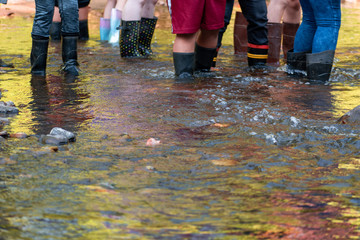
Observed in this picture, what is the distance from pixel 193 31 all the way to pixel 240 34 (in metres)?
2.14

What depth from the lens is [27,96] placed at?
15.6ft

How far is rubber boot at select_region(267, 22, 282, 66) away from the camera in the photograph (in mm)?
6770

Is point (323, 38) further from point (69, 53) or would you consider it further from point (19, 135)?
point (19, 135)

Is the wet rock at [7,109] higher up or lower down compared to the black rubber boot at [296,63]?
lower down

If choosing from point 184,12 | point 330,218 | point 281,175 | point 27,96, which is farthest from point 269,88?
point 330,218

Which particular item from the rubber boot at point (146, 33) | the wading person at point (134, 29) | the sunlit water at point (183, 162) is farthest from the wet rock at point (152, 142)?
the rubber boot at point (146, 33)

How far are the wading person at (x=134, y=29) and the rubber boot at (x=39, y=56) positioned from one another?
1364 millimetres

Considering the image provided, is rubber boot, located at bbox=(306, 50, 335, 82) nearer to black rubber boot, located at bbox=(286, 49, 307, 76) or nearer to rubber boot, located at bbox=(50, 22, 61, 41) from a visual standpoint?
black rubber boot, located at bbox=(286, 49, 307, 76)

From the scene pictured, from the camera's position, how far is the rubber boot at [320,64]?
17.5 feet

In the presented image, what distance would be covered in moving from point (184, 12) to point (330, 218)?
3274mm

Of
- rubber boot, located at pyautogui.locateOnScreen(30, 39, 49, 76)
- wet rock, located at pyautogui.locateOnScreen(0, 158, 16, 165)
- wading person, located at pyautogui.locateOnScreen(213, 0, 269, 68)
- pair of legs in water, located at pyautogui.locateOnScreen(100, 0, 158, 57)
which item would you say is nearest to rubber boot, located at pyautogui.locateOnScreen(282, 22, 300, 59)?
wading person, located at pyautogui.locateOnScreen(213, 0, 269, 68)

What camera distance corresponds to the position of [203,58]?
5.86 m

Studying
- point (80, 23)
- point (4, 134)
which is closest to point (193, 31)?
point (4, 134)

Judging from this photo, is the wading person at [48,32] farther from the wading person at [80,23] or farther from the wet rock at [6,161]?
the wet rock at [6,161]
